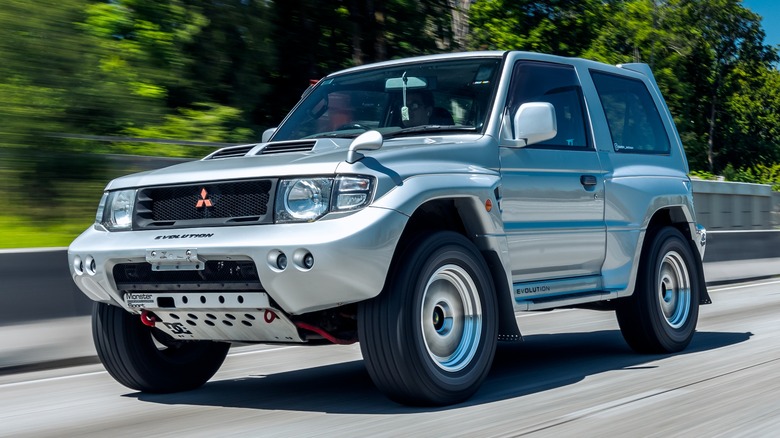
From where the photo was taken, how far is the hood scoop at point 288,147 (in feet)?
20.4

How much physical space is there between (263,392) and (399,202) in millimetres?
1869

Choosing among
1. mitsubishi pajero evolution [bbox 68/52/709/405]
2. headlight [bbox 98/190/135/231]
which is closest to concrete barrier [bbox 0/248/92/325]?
mitsubishi pajero evolution [bbox 68/52/709/405]

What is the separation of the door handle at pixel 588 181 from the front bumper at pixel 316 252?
81.7 inches

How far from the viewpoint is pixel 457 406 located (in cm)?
581

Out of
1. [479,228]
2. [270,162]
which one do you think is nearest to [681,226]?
[479,228]

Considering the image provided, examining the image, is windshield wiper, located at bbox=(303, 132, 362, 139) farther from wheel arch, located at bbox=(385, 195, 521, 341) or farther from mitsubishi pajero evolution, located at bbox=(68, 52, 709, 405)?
wheel arch, located at bbox=(385, 195, 521, 341)

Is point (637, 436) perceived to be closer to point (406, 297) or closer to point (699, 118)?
point (406, 297)

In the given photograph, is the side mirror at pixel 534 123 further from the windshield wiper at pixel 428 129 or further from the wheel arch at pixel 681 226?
the wheel arch at pixel 681 226

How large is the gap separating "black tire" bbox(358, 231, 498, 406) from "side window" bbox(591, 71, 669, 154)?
91.5 inches

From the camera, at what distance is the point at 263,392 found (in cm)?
668

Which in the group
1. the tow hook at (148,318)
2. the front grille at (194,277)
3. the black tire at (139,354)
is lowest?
the black tire at (139,354)

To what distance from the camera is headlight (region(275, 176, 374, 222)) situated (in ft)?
17.6

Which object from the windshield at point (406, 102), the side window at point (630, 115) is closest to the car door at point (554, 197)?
the windshield at point (406, 102)

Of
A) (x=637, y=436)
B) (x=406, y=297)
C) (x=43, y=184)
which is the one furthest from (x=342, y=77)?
(x=43, y=184)
